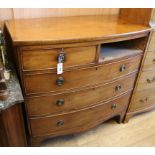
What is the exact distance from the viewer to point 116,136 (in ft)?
5.49

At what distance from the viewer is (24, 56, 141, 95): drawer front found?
1.08 metres

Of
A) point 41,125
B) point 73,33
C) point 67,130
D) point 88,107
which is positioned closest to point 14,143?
point 41,125

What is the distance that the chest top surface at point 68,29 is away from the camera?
98cm

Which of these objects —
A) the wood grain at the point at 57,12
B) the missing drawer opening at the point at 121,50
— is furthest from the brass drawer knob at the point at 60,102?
the wood grain at the point at 57,12

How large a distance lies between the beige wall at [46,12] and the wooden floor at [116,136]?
3.53 feet

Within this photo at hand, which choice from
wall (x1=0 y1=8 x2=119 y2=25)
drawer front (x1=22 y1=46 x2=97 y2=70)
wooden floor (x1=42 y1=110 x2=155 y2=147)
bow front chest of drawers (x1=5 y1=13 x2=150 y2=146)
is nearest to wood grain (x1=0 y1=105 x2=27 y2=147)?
bow front chest of drawers (x1=5 y1=13 x2=150 y2=146)

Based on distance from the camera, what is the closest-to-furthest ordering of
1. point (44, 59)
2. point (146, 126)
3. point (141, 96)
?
point (44, 59) < point (141, 96) < point (146, 126)

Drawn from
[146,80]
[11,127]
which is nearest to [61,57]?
[11,127]

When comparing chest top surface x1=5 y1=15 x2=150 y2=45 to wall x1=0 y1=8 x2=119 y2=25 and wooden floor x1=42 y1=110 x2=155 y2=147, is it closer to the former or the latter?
wall x1=0 y1=8 x2=119 y2=25

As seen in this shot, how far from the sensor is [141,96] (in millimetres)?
1673

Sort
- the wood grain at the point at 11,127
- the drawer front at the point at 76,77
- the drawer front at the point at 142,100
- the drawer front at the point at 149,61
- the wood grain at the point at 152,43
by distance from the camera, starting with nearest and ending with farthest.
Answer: the wood grain at the point at 11,127
the drawer front at the point at 76,77
the wood grain at the point at 152,43
the drawer front at the point at 149,61
the drawer front at the point at 142,100

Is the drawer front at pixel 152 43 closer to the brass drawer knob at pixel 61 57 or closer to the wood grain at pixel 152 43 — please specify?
the wood grain at pixel 152 43
